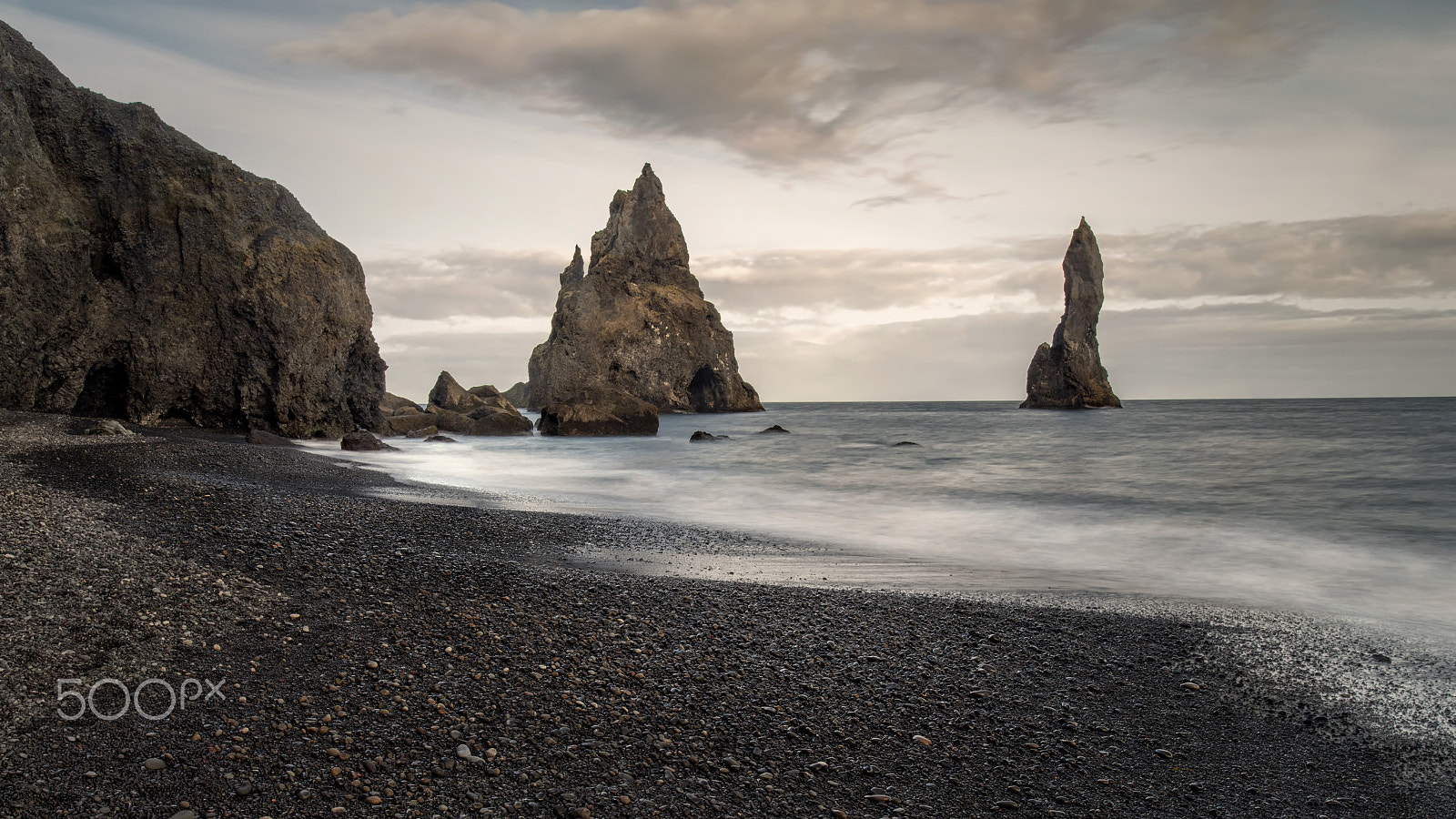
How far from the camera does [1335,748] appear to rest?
4.10 m

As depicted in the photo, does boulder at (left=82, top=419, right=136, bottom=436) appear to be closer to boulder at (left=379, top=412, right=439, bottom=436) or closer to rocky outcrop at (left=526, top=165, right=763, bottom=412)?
boulder at (left=379, top=412, right=439, bottom=436)

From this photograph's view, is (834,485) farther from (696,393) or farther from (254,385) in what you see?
(696,393)

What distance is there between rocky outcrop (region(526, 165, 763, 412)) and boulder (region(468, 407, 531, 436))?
83.9 ft

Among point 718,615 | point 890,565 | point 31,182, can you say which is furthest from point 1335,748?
point 31,182

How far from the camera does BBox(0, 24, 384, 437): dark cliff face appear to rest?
52.0ft

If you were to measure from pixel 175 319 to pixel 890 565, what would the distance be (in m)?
19.1

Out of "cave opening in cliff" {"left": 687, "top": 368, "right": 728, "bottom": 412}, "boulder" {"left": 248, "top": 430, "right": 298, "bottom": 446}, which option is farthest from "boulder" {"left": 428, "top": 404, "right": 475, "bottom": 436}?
"cave opening in cliff" {"left": 687, "top": 368, "right": 728, "bottom": 412}

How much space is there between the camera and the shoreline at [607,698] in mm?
3244

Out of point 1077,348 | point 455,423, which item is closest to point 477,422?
point 455,423

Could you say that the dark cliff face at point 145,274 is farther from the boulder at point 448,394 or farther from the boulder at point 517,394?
the boulder at point 517,394

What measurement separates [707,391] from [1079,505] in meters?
52.8

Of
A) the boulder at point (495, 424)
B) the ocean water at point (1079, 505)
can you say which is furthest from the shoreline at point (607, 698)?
the boulder at point (495, 424)

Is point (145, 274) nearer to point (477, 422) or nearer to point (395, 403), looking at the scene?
point (477, 422)

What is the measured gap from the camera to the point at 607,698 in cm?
407
